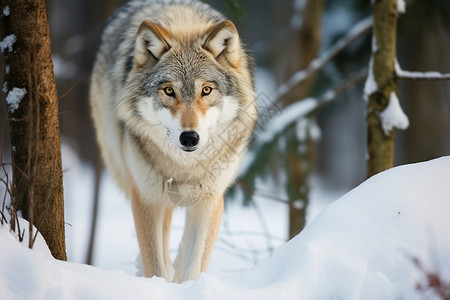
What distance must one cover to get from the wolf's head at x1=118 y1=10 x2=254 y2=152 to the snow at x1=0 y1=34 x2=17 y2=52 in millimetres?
982

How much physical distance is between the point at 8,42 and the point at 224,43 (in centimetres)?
157

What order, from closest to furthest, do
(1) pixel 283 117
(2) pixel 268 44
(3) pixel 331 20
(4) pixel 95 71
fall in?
(4) pixel 95 71 < (1) pixel 283 117 < (3) pixel 331 20 < (2) pixel 268 44

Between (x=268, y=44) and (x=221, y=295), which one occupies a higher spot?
(x=268, y=44)

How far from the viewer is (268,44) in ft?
57.9

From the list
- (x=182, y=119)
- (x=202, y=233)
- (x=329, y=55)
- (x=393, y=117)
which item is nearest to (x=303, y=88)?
(x=329, y=55)

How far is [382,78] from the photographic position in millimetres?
4191

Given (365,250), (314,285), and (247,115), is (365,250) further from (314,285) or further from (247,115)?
(247,115)

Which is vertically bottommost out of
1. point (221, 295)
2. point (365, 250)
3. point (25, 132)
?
point (221, 295)

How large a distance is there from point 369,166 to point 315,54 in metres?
3.26

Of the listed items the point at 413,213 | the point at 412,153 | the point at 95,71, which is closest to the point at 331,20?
the point at 412,153

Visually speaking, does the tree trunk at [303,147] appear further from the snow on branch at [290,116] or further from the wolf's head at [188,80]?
the wolf's head at [188,80]

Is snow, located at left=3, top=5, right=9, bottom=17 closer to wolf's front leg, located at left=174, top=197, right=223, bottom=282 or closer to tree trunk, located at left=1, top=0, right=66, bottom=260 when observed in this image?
tree trunk, located at left=1, top=0, right=66, bottom=260

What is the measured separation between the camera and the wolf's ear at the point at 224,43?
3.62 metres

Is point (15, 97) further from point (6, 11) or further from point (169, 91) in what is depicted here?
point (169, 91)
